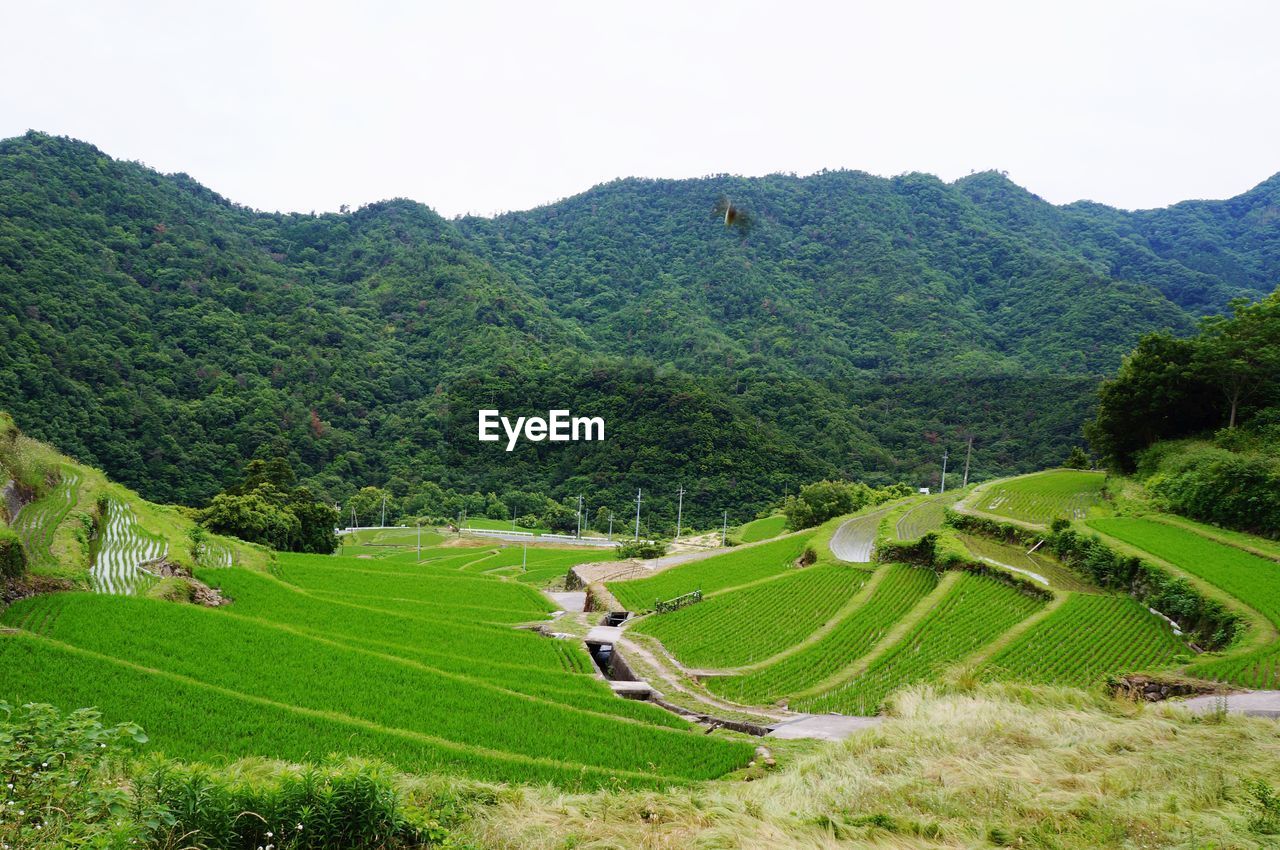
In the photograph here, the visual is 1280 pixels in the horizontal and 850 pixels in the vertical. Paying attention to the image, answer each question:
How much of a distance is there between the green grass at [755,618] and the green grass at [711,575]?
185 centimetres

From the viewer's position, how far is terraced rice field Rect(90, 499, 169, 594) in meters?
15.6

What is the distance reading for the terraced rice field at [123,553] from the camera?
51.1ft

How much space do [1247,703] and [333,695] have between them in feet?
44.9

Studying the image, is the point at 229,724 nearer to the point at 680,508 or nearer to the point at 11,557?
the point at 11,557

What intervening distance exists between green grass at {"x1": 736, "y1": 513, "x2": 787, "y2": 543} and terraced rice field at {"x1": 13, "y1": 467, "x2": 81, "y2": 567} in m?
32.8

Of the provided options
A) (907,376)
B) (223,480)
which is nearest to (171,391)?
(223,480)

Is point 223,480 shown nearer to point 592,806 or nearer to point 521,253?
point 592,806

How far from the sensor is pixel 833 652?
61.5 ft

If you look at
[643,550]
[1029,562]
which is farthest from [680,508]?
[1029,562]

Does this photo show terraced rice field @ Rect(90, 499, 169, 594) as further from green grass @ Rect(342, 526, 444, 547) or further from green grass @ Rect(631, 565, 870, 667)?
green grass @ Rect(342, 526, 444, 547)

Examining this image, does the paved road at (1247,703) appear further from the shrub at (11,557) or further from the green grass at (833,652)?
the shrub at (11,557)

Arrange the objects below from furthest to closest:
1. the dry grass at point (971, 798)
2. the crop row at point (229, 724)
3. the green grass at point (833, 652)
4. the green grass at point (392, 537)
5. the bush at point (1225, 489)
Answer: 1. the green grass at point (392, 537)
2. the bush at point (1225, 489)
3. the green grass at point (833, 652)
4. the crop row at point (229, 724)
5. the dry grass at point (971, 798)

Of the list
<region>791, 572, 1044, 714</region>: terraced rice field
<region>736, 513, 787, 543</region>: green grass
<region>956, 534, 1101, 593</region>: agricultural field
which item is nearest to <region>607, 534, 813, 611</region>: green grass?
<region>956, 534, 1101, 593</region>: agricultural field

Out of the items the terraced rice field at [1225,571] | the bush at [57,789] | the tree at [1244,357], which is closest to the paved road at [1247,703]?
the terraced rice field at [1225,571]
